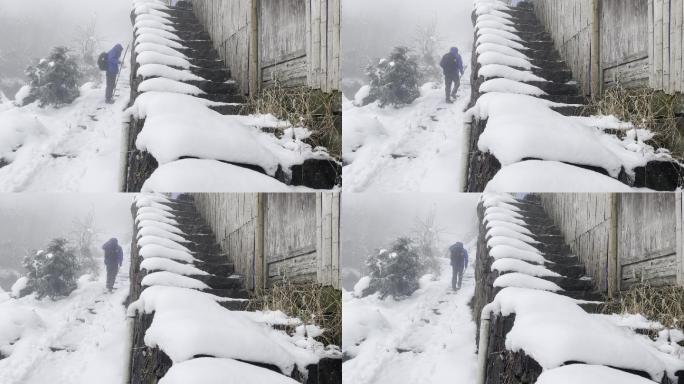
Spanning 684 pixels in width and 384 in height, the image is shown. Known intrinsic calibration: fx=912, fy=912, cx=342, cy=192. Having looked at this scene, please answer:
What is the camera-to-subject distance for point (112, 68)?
3.73 m

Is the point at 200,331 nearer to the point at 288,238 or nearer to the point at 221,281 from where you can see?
the point at 221,281

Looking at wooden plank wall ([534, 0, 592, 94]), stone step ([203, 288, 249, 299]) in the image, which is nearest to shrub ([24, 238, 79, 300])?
stone step ([203, 288, 249, 299])

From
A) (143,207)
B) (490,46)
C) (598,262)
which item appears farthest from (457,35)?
(143,207)

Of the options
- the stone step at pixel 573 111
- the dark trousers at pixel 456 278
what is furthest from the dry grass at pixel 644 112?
the dark trousers at pixel 456 278

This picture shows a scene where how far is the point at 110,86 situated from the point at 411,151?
1.27 metres

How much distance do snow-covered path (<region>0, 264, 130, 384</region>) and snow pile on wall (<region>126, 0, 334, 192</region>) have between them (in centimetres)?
52

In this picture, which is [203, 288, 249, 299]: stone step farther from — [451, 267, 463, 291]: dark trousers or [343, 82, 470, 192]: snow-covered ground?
[451, 267, 463, 291]: dark trousers

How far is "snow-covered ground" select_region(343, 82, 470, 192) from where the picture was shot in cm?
376

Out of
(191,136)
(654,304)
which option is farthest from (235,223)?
(654,304)

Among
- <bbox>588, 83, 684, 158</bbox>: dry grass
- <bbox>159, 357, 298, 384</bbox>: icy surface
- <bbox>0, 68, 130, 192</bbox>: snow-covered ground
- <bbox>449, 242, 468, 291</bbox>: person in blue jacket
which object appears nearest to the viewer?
<bbox>159, 357, 298, 384</bbox>: icy surface

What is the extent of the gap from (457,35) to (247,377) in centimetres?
163

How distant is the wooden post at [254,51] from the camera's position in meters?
3.73

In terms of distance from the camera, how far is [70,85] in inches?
A: 147

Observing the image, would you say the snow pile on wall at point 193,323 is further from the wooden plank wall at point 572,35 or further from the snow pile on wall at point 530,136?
the wooden plank wall at point 572,35
